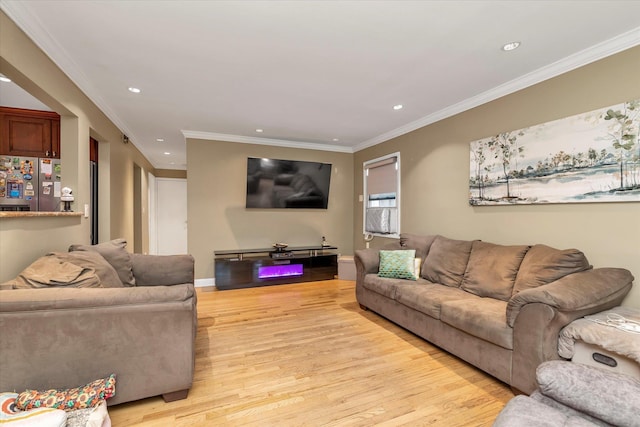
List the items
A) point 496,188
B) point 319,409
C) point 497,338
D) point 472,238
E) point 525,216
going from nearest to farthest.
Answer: point 319,409
point 497,338
point 525,216
point 496,188
point 472,238

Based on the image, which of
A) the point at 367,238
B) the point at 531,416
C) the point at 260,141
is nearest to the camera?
the point at 531,416

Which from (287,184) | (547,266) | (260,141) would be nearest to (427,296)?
(547,266)

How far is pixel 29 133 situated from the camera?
3.53 metres

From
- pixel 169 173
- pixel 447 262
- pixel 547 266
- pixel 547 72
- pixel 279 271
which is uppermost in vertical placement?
pixel 547 72

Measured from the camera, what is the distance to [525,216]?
9.36 feet

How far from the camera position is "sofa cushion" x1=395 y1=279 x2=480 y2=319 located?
2562mm

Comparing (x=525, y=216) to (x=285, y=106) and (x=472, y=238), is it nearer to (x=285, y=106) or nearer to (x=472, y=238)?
(x=472, y=238)

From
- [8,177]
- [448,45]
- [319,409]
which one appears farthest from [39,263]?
[448,45]

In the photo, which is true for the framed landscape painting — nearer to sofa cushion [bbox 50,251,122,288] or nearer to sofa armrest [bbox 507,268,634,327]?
sofa armrest [bbox 507,268,634,327]

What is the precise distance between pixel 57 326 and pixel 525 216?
365 cm

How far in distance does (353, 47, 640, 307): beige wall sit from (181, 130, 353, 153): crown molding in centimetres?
132

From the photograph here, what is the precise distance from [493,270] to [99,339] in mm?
2980

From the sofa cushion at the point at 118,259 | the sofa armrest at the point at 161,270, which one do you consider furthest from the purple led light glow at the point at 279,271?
the sofa cushion at the point at 118,259

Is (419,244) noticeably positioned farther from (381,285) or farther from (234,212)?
(234,212)
